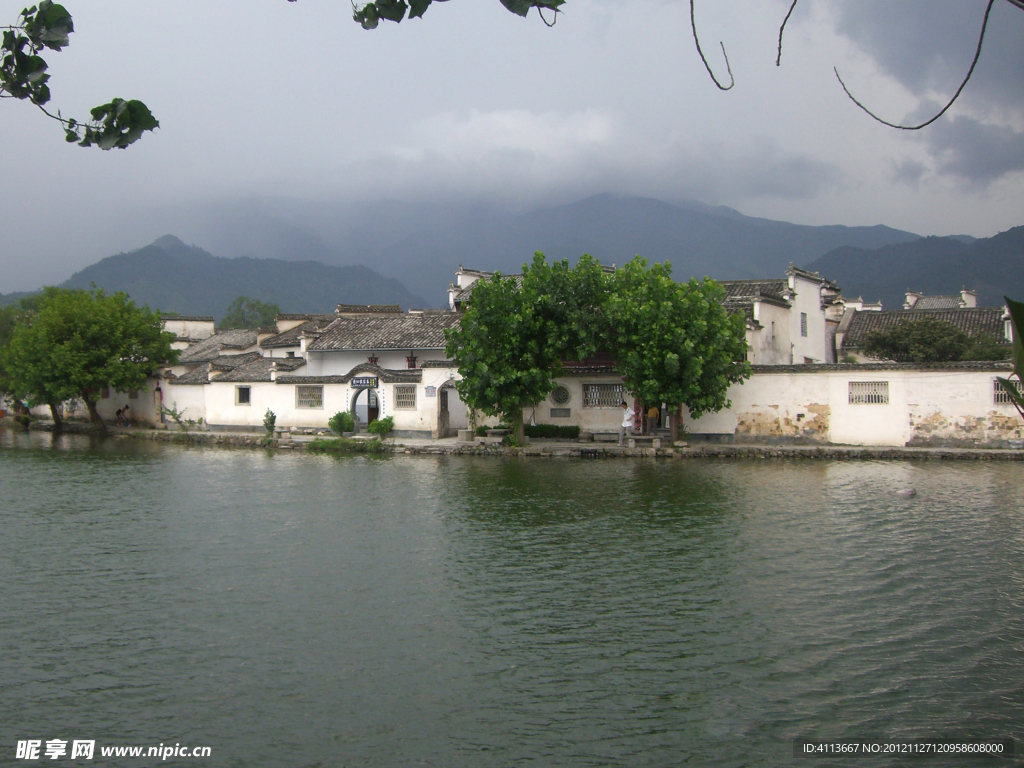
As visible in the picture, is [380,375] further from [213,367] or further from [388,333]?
[213,367]

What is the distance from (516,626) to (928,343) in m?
29.8

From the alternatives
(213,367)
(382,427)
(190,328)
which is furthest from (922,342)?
→ (190,328)

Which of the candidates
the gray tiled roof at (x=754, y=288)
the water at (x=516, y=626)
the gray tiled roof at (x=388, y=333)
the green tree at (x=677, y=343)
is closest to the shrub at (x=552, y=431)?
the green tree at (x=677, y=343)

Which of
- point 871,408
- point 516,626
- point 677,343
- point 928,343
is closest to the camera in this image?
point 516,626

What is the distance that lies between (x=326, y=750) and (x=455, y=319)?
1078 inches

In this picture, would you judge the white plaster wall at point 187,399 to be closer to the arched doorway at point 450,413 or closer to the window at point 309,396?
the window at point 309,396

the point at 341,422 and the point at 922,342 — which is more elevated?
the point at 922,342

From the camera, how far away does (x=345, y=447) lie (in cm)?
2566

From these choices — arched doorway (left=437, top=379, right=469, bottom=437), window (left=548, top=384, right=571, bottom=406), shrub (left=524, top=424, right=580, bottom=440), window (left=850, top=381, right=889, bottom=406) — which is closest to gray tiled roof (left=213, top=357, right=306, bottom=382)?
arched doorway (left=437, top=379, right=469, bottom=437)

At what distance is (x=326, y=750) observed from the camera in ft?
19.4

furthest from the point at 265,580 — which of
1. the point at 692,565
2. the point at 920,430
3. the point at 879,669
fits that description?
the point at 920,430

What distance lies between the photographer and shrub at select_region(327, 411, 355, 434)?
91.4 feet

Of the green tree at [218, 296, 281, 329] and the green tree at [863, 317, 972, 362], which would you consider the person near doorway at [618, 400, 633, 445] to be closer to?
the green tree at [863, 317, 972, 362]

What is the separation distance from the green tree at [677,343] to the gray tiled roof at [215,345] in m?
22.6
